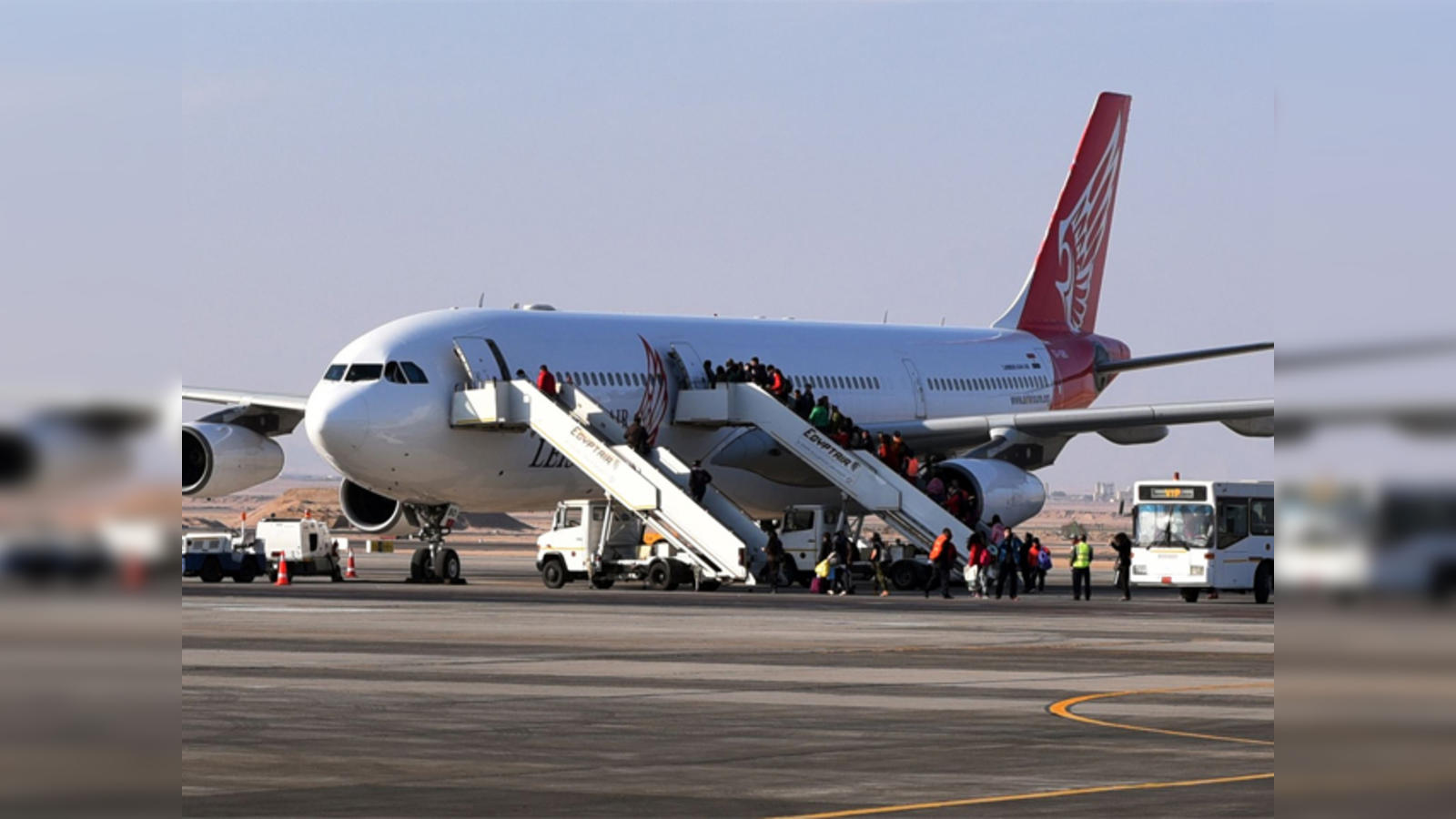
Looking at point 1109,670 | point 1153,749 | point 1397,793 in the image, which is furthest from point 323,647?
point 1397,793

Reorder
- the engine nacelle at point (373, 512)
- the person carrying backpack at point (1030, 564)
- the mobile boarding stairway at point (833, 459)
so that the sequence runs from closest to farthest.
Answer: the mobile boarding stairway at point (833, 459), the person carrying backpack at point (1030, 564), the engine nacelle at point (373, 512)

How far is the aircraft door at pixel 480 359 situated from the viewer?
1574 inches

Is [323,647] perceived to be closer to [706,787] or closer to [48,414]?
[706,787]

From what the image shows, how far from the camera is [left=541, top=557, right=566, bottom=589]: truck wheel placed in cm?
4153

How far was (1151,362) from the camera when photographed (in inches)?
2200

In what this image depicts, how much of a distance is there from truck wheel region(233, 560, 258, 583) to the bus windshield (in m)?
20.0

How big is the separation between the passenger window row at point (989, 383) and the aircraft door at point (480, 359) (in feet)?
43.4

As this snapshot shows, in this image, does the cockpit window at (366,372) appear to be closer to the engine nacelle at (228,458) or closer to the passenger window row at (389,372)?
the passenger window row at (389,372)

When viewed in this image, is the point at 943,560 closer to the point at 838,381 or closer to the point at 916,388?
the point at 838,381

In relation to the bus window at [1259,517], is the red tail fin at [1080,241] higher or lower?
higher

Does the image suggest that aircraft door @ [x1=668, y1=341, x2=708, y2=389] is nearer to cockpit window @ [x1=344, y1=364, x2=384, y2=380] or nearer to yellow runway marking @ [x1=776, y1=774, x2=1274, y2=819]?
cockpit window @ [x1=344, y1=364, x2=384, y2=380]

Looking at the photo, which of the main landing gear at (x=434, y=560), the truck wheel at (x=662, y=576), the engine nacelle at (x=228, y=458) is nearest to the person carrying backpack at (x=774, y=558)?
the truck wheel at (x=662, y=576)

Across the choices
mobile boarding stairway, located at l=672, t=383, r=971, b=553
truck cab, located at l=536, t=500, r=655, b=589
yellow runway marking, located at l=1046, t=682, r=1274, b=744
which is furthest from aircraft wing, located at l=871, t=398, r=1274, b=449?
yellow runway marking, located at l=1046, t=682, r=1274, b=744

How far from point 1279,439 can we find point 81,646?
2.03 metres
